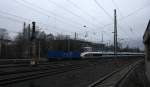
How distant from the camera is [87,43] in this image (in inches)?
3839

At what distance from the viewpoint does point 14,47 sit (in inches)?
3506

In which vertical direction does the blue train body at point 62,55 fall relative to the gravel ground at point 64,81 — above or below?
above

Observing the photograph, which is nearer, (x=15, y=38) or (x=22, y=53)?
(x=22, y=53)

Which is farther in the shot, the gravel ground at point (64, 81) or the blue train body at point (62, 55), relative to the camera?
the blue train body at point (62, 55)

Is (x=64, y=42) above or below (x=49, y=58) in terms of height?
above

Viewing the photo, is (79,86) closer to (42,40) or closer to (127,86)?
(127,86)

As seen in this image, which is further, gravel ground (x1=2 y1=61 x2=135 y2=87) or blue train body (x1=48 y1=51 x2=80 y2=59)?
blue train body (x1=48 y1=51 x2=80 y2=59)

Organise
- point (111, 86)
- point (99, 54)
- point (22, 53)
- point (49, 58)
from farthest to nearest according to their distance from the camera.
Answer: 1. point (22, 53)
2. point (99, 54)
3. point (49, 58)
4. point (111, 86)

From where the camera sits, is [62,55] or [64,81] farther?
[62,55]

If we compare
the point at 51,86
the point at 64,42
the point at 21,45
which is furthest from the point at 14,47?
the point at 51,86

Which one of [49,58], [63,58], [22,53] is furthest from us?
[22,53]

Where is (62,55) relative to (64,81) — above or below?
above

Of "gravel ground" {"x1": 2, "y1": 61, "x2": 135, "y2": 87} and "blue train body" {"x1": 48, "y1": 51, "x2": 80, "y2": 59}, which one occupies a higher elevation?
"blue train body" {"x1": 48, "y1": 51, "x2": 80, "y2": 59}

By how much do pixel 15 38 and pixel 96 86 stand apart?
280 feet
